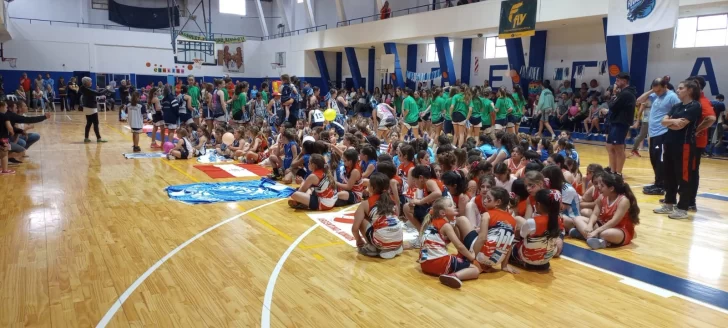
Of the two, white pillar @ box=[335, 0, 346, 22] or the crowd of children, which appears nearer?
the crowd of children

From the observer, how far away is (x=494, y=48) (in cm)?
2052

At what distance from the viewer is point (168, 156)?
448 inches

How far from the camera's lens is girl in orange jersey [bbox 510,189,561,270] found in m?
4.61

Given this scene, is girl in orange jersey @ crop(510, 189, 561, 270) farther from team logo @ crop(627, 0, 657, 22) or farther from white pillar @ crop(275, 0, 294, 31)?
white pillar @ crop(275, 0, 294, 31)

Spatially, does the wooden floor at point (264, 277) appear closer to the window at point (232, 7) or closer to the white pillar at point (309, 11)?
the white pillar at point (309, 11)

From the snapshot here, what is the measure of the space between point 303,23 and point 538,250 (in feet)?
96.3

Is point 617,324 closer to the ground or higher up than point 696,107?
closer to the ground

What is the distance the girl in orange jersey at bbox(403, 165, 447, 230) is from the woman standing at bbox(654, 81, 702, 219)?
10.8ft

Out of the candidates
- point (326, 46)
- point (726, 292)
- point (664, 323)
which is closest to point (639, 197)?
point (726, 292)

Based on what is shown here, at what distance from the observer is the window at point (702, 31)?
13859 mm

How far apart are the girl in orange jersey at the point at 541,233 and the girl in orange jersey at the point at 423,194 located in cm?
115

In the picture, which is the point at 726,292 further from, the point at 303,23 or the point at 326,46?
the point at 303,23

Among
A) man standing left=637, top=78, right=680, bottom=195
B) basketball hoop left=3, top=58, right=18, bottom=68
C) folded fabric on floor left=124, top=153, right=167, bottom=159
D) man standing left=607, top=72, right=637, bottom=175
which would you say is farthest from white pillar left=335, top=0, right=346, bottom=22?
man standing left=637, top=78, right=680, bottom=195

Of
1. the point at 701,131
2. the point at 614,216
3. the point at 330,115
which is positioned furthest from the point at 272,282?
the point at 330,115
